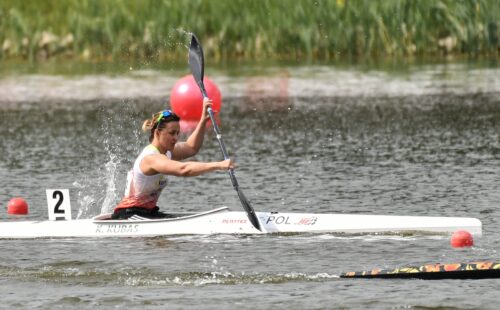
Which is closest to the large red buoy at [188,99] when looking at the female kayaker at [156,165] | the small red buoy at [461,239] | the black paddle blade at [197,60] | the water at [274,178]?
the water at [274,178]

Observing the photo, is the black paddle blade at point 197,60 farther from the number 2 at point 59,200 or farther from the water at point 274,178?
the number 2 at point 59,200

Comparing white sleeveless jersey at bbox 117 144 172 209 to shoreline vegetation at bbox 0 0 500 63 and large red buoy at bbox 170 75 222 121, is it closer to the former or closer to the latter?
large red buoy at bbox 170 75 222 121

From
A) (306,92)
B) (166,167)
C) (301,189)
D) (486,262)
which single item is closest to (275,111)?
(306,92)

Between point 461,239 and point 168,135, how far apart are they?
3.75 metres

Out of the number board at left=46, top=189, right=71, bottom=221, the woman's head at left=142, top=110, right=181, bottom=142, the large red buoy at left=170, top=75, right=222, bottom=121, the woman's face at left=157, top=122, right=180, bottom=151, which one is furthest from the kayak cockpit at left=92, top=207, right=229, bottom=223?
the large red buoy at left=170, top=75, right=222, bottom=121

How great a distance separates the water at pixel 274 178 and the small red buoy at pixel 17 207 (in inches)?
20.4

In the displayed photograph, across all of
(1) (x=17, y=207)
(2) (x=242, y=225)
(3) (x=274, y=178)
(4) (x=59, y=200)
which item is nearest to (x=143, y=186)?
(4) (x=59, y=200)

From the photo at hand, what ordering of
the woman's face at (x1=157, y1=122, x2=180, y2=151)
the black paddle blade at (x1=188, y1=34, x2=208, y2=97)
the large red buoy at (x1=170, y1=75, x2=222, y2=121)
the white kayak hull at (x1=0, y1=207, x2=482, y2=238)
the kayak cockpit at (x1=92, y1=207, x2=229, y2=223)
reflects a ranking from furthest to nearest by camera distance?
1. the large red buoy at (x1=170, y1=75, x2=222, y2=121)
2. the black paddle blade at (x1=188, y1=34, x2=208, y2=97)
3. the kayak cockpit at (x1=92, y1=207, x2=229, y2=223)
4. the woman's face at (x1=157, y1=122, x2=180, y2=151)
5. the white kayak hull at (x1=0, y1=207, x2=482, y2=238)

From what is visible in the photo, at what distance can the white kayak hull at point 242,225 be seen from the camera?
17.2 metres

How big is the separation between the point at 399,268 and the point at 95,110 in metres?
19.8

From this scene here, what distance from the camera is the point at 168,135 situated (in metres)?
17.6

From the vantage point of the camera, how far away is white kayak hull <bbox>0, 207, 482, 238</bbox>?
17.2 metres

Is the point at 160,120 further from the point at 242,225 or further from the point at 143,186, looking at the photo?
the point at 242,225

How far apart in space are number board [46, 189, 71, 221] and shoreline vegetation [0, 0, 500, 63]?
20922 mm
